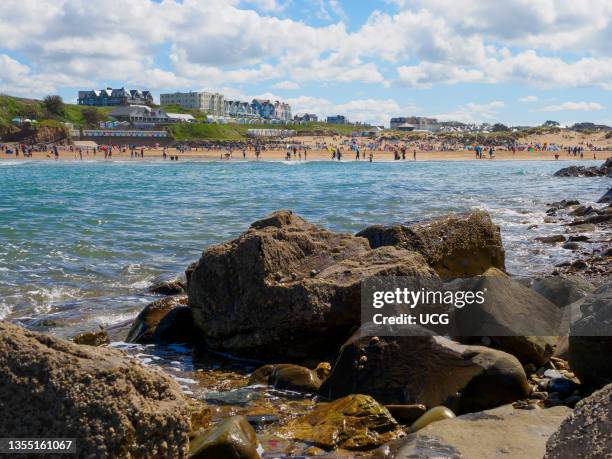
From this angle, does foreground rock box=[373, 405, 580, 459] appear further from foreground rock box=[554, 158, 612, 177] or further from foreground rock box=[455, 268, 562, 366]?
foreground rock box=[554, 158, 612, 177]

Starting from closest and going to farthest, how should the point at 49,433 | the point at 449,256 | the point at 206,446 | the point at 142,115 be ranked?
the point at 49,433
the point at 206,446
the point at 449,256
the point at 142,115

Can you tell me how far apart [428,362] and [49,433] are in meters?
3.22

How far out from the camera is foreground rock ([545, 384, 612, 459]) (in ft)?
9.00

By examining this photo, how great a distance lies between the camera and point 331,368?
6266mm

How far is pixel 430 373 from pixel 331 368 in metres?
1.22

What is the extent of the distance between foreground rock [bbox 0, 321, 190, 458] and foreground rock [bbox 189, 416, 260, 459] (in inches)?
21.6

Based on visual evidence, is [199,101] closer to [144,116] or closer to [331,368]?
[144,116]

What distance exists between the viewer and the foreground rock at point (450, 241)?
9109mm

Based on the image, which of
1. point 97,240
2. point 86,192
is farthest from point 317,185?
point 97,240

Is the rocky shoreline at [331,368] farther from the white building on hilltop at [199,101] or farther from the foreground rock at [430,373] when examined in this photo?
the white building on hilltop at [199,101]

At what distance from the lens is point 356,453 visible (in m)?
4.66

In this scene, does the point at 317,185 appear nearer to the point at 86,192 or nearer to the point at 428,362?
the point at 86,192

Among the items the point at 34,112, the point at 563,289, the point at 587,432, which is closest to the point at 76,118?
the point at 34,112

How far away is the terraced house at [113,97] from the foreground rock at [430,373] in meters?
173
